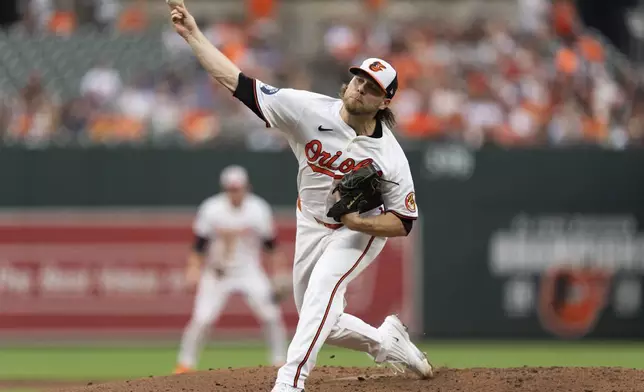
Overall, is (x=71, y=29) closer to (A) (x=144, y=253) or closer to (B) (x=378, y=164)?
(A) (x=144, y=253)

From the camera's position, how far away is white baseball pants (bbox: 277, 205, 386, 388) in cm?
747

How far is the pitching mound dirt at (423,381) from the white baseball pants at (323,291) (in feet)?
1.64

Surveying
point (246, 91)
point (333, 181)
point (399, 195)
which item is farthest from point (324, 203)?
point (246, 91)

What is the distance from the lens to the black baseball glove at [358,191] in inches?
292

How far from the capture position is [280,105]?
7551 millimetres

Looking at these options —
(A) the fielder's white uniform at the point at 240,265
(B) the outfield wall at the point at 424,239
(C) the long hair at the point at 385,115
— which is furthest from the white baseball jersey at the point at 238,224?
(C) the long hair at the point at 385,115

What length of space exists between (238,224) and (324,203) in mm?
6381

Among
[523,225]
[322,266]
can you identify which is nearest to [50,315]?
[523,225]

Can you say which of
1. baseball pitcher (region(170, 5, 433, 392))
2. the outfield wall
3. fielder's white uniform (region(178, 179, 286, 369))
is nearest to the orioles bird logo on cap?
baseball pitcher (region(170, 5, 433, 392))

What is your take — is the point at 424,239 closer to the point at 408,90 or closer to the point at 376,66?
the point at 408,90

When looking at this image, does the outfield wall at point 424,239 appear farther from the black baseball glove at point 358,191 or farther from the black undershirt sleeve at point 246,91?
the black undershirt sleeve at point 246,91

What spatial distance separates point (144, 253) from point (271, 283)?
71.4 inches

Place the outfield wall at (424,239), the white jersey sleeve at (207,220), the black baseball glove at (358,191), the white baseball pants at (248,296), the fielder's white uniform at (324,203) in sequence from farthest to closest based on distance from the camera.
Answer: the outfield wall at (424,239), the white jersey sleeve at (207,220), the white baseball pants at (248,296), the fielder's white uniform at (324,203), the black baseball glove at (358,191)

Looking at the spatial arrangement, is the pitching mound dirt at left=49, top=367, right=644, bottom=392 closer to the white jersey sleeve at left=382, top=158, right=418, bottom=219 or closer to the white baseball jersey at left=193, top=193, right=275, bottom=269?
the white jersey sleeve at left=382, top=158, right=418, bottom=219
